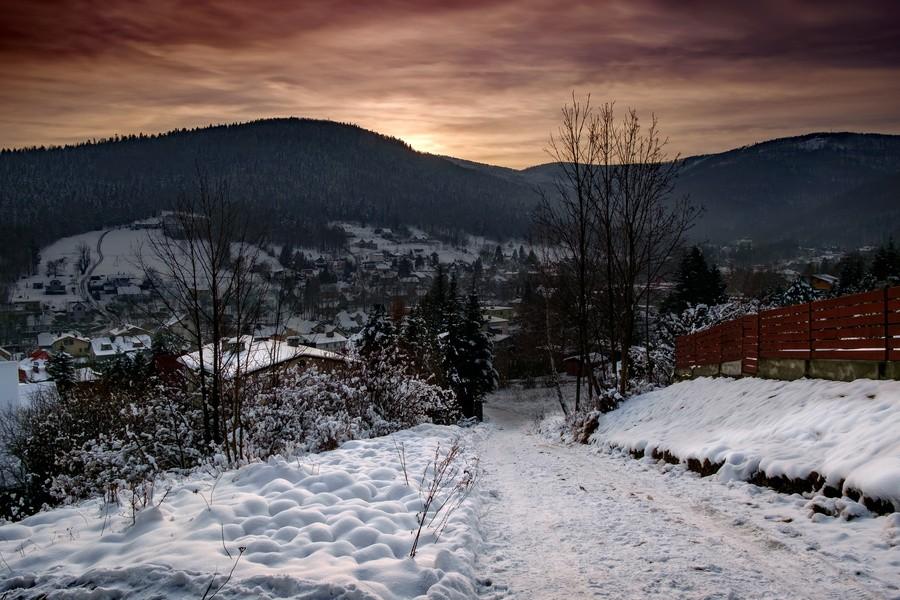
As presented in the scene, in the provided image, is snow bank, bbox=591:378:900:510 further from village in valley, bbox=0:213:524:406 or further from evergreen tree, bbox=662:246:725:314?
village in valley, bbox=0:213:524:406

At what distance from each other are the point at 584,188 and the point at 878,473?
16.0 m

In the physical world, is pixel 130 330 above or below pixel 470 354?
above

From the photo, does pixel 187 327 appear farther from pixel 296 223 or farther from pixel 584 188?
pixel 296 223

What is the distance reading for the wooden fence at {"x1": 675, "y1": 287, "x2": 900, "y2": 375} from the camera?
7848 mm

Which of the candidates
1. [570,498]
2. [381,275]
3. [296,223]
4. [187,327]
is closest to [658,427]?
[570,498]

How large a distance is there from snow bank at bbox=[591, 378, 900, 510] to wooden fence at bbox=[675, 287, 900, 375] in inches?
21.1

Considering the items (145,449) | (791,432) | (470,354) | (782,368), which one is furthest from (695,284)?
(145,449)

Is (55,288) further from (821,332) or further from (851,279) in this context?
(821,332)

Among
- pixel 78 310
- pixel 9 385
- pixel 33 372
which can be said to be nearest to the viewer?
pixel 9 385

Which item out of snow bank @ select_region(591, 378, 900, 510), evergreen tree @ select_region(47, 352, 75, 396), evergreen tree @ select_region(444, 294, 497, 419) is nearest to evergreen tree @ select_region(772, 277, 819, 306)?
evergreen tree @ select_region(444, 294, 497, 419)

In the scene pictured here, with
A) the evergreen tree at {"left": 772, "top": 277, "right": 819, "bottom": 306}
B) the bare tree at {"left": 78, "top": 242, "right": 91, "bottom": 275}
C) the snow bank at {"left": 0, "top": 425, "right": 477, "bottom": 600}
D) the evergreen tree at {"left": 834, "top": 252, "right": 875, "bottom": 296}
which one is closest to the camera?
the snow bank at {"left": 0, "top": 425, "right": 477, "bottom": 600}

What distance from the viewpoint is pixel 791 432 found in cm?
739

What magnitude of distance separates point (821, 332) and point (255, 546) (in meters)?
9.45

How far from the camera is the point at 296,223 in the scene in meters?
199
